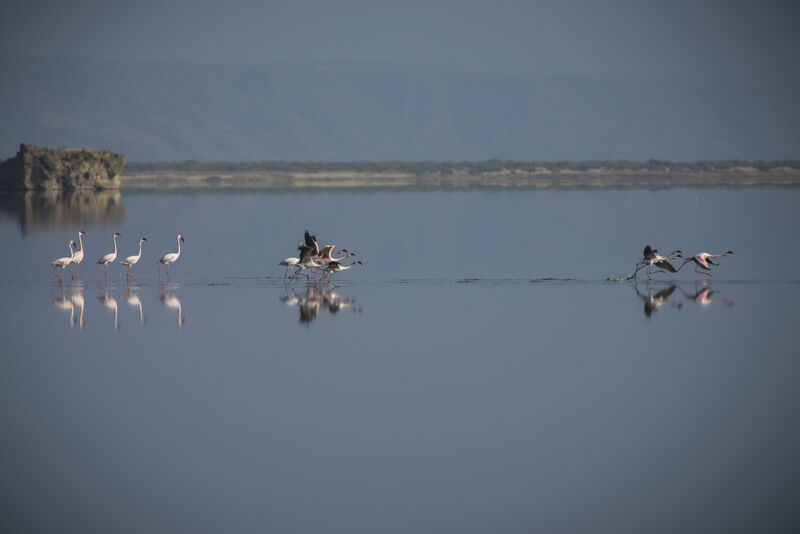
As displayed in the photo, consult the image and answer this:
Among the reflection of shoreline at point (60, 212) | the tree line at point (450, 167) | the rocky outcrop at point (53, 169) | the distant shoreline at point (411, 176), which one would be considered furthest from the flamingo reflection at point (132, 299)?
the tree line at point (450, 167)

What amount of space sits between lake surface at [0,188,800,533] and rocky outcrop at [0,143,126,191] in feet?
205

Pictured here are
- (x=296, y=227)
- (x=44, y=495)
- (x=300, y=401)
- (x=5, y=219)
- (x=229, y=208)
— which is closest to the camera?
(x=44, y=495)

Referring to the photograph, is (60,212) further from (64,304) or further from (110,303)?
(110,303)

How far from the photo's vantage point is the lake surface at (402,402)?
948 centimetres

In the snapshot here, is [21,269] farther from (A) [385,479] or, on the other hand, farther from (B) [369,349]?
(A) [385,479]

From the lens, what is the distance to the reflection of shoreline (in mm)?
43812

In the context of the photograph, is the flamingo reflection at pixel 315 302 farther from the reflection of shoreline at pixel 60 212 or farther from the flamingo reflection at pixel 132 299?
the reflection of shoreline at pixel 60 212

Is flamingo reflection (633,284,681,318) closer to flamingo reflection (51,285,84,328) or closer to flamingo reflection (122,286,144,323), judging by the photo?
flamingo reflection (122,286,144,323)

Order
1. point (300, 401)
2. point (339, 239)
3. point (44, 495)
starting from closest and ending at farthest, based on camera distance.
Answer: point (44, 495)
point (300, 401)
point (339, 239)

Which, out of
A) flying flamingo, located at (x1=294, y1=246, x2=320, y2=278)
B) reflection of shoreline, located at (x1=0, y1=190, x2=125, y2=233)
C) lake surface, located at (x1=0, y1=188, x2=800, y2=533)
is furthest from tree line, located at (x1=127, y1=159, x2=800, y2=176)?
lake surface, located at (x1=0, y1=188, x2=800, y2=533)

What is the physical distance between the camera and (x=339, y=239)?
118 ft

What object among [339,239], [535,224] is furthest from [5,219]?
[535,224]

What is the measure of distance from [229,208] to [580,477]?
4849 centimetres

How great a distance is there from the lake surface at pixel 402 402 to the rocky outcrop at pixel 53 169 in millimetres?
62523
